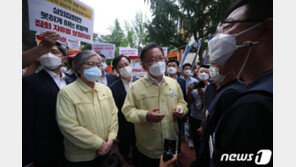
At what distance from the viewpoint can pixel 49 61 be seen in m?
2.30

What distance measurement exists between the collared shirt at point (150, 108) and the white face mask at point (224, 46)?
1192mm

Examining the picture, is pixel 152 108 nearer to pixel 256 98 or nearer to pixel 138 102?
pixel 138 102

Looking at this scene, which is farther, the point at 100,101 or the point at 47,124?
the point at 100,101

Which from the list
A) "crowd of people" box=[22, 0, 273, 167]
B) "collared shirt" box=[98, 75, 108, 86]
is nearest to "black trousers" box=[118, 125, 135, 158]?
"crowd of people" box=[22, 0, 273, 167]

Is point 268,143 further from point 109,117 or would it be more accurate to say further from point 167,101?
point 109,117

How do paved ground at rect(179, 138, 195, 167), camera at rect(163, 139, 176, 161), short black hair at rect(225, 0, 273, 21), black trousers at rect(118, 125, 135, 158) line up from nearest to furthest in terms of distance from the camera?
short black hair at rect(225, 0, 273, 21) < camera at rect(163, 139, 176, 161) < black trousers at rect(118, 125, 135, 158) < paved ground at rect(179, 138, 195, 167)

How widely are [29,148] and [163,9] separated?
46.5 ft

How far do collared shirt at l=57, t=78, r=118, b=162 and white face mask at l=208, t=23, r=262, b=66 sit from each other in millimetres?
1675

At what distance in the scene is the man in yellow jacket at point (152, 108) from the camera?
214 cm

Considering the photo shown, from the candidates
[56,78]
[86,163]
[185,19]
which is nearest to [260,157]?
[86,163]

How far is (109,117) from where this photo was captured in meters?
2.29

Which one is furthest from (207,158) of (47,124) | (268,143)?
(47,124)

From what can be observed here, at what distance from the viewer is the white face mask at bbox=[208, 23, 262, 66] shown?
99 centimetres

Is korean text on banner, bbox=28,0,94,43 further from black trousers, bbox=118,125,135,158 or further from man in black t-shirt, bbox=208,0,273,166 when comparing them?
man in black t-shirt, bbox=208,0,273,166
